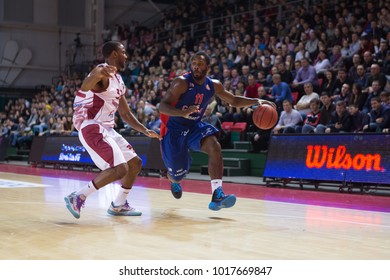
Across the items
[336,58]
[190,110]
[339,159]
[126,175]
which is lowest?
[339,159]

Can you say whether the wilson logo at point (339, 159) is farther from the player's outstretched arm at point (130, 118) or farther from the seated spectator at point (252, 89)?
the player's outstretched arm at point (130, 118)

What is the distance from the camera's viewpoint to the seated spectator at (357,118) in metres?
10.0

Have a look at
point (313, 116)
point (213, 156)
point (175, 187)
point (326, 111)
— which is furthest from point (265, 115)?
point (313, 116)

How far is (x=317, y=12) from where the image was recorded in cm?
1541

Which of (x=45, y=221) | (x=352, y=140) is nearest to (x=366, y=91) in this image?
(x=352, y=140)

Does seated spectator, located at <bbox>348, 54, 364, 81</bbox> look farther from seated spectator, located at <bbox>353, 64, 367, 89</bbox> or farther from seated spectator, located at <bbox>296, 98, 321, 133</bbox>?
seated spectator, located at <bbox>296, 98, 321, 133</bbox>

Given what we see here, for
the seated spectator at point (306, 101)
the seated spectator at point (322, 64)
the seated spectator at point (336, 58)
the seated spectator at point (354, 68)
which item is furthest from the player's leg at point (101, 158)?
the seated spectator at point (322, 64)

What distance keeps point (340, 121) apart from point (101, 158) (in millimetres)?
5901

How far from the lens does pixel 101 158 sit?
5617 mm

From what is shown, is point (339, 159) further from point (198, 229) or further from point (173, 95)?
point (198, 229)

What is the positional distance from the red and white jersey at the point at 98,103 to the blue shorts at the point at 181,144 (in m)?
1.03

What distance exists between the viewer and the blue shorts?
6.43m
